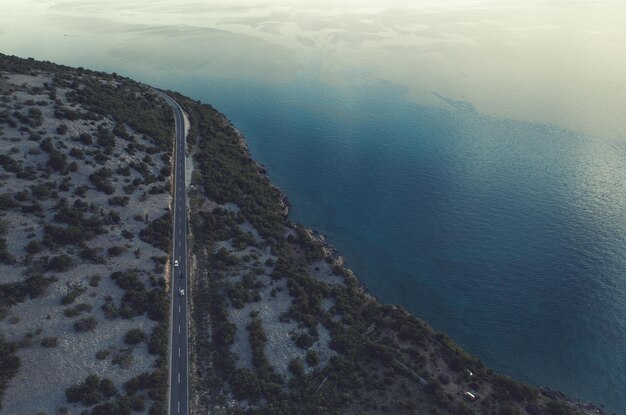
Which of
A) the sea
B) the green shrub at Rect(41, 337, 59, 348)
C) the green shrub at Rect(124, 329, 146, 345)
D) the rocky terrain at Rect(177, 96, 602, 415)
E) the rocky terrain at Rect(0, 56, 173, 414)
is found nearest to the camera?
the rocky terrain at Rect(0, 56, 173, 414)

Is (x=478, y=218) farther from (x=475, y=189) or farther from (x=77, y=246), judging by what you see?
(x=77, y=246)

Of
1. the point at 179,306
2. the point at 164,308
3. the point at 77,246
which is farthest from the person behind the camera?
the point at 77,246

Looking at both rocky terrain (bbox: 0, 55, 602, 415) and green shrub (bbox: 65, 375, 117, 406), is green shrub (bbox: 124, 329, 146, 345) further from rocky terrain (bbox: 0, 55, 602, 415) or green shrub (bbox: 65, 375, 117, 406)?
green shrub (bbox: 65, 375, 117, 406)

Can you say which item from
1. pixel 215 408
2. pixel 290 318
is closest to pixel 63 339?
pixel 215 408

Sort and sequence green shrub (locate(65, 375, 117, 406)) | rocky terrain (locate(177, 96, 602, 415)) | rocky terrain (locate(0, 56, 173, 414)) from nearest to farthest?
green shrub (locate(65, 375, 117, 406))
rocky terrain (locate(0, 56, 173, 414))
rocky terrain (locate(177, 96, 602, 415))

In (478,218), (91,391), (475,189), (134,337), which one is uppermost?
(475,189)

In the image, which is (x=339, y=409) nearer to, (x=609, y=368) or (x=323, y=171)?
(x=609, y=368)

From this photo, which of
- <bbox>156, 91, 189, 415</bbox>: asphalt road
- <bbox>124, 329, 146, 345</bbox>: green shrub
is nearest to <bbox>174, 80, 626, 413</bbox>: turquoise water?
<bbox>156, 91, 189, 415</bbox>: asphalt road

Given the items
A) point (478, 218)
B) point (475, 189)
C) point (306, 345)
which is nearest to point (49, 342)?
point (306, 345)

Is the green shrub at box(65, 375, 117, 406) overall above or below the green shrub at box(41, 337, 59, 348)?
below
